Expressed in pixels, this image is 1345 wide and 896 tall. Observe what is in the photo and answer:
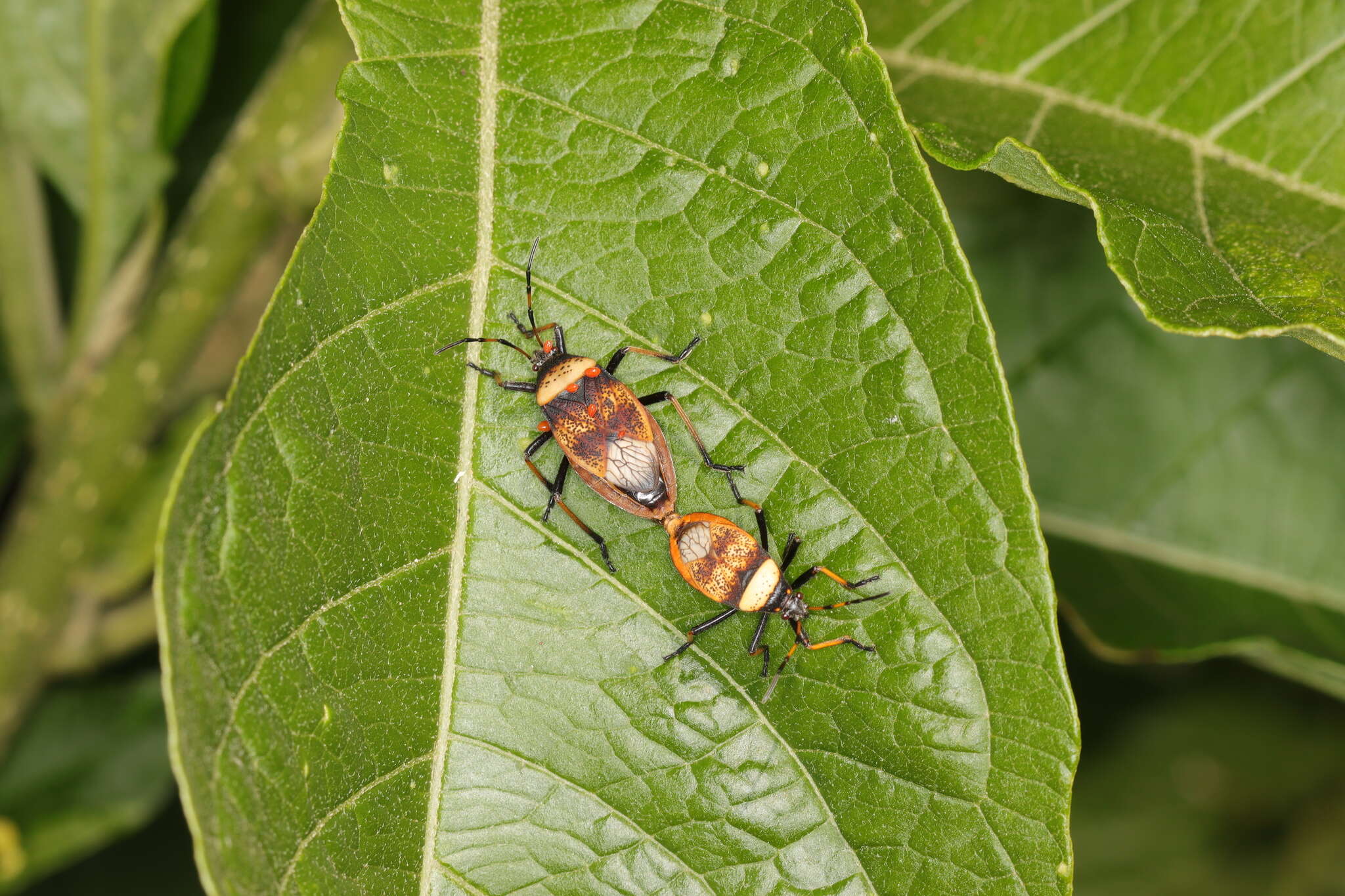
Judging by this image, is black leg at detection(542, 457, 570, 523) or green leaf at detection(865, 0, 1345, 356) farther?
black leg at detection(542, 457, 570, 523)

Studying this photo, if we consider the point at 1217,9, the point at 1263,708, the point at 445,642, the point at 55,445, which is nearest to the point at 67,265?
the point at 55,445

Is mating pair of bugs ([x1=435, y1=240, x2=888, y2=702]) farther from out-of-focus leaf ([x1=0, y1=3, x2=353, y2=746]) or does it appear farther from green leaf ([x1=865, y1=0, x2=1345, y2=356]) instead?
out-of-focus leaf ([x1=0, y1=3, x2=353, y2=746])

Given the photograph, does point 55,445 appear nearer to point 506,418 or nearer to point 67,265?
point 67,265

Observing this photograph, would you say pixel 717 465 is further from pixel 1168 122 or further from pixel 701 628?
pixel 1168 122

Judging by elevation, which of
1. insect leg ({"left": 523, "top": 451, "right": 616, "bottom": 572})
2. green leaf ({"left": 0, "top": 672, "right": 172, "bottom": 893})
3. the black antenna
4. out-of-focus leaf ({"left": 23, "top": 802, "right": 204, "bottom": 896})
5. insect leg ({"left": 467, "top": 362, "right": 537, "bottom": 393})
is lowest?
out-of-focus leaf ({"left": 23, "top": 802, "right": 204, "bottom": 896})

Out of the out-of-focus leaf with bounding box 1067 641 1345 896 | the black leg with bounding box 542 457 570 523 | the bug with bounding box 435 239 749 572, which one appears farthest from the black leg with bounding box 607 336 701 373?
the out-of-focus leaf with bounding box 1067 641 1345 896

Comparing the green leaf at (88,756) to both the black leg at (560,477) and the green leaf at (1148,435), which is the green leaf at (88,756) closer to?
the black leg at (560,477)

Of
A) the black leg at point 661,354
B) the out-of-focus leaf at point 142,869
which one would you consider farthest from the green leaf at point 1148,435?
the out-of-focus leaf at point 142,869

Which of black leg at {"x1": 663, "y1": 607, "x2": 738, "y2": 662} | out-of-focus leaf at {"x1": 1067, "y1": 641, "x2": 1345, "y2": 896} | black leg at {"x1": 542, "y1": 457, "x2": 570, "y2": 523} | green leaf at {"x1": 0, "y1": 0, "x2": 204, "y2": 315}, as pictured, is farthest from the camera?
out-of-focus leaf at {"x1": 1067, "y1": 641, "x2": 1345, "y2": 896}
